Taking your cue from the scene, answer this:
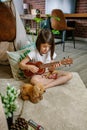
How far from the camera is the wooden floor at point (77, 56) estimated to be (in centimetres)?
270

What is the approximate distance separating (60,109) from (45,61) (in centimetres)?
60

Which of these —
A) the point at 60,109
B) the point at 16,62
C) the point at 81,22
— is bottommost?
the point at 81,22

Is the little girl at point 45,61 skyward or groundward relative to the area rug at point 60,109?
skyward

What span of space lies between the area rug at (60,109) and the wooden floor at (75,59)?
42 centimetres

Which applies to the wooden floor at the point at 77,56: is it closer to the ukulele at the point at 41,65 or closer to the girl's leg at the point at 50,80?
the girl's leg at the point at 50,80

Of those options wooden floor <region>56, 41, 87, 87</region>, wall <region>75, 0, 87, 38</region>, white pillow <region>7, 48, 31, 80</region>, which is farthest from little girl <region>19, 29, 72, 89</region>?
wall <region>75, 0, 87, 38</region>

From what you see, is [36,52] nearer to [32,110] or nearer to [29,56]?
[29,56]

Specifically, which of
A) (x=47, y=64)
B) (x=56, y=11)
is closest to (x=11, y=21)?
(x=47, y=64)

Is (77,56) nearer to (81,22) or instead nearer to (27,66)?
(81,22)

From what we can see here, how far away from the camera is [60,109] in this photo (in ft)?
4.68

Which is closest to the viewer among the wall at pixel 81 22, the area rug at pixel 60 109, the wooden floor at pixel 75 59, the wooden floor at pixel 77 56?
the area rug at pixel 60 109

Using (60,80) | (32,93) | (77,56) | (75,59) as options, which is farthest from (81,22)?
(32,93)

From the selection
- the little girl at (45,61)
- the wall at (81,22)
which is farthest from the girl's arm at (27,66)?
the wall at (81,22)

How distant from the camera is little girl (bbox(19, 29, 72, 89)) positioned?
5.76 ft
